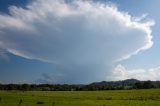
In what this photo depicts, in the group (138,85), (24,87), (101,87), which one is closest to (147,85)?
(138,85)

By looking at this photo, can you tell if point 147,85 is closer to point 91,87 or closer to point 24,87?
point 91,87

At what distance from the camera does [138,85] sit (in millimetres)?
199250

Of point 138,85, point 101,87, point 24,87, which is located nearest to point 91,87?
point 101,87

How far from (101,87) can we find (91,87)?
7403 mm

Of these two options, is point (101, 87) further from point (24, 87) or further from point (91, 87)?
point (24, 87)

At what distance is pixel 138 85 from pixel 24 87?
8019 centimetres

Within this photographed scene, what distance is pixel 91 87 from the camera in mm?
195250

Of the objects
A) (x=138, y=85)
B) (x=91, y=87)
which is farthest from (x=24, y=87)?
(x=138, y=85)

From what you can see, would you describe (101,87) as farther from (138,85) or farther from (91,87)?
(138,85)

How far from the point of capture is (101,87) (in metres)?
192

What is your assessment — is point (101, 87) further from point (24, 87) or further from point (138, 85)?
point (24, 87)

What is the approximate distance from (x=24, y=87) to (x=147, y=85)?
8667cm

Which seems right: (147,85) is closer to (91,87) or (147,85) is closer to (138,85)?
(138,85)

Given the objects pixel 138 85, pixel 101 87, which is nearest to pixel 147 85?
pixel 138 85
